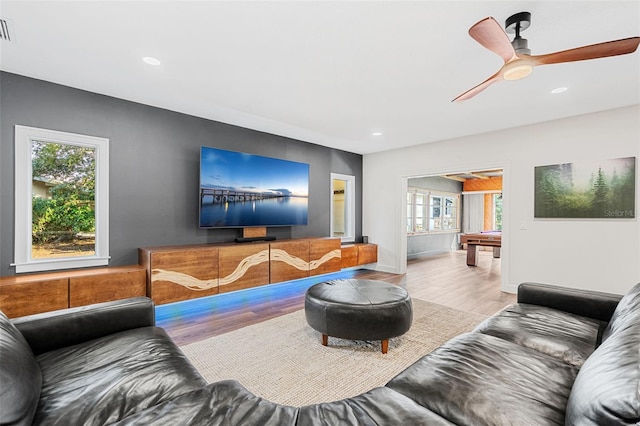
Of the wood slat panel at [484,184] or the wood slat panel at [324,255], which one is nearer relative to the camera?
the wood slat panel at [324,255]

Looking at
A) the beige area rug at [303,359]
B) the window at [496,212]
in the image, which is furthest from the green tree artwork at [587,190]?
the window at [496,212]

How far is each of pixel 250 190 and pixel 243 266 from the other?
3.80 feet

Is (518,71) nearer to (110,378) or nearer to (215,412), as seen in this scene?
(215,412)

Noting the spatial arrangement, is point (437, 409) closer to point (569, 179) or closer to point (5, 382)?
point (5, 382)

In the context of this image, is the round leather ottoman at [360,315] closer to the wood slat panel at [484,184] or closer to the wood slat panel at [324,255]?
the wood slat panel at [324,255]

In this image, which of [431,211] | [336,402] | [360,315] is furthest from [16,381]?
[431,211]

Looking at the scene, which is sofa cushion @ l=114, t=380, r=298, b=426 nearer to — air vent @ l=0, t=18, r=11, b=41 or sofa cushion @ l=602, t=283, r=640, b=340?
sofa cushion @ l=602, t=283, r=640, b=340

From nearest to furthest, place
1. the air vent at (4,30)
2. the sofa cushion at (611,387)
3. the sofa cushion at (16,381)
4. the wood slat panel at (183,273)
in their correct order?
the sofa cushion at (611,387)
the sofa cushion at (16,381)
the air vent at (4,30)
the wood slat panel at (183,273)

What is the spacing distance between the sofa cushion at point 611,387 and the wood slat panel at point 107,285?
3.66m

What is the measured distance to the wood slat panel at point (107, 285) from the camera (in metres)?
2.91

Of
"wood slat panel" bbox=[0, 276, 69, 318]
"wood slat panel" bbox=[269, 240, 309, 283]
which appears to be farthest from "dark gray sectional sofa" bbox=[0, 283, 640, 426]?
"wood slat panel" bbox=[269, 240, 309, 283]

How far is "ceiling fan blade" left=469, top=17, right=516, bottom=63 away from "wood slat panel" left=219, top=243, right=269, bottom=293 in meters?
3.41

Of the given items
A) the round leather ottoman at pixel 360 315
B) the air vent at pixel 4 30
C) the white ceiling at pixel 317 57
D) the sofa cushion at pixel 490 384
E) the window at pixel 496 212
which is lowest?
the round leather ottoman at pixel 360 315

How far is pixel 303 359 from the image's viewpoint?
2432 millimetres
